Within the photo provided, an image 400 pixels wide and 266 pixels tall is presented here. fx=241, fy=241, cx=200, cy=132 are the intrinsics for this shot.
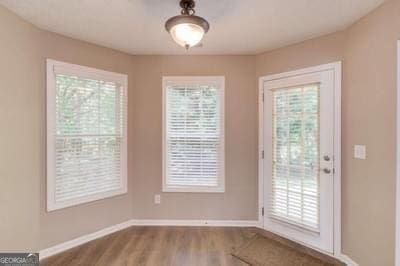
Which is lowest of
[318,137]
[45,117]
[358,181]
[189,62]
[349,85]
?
[358,181]

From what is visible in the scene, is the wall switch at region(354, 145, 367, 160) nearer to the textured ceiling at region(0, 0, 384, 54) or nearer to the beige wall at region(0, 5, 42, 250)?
the textured ceiling at region(0, 0, 384, 54)

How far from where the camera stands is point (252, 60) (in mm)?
3338

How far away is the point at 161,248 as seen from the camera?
2.77m

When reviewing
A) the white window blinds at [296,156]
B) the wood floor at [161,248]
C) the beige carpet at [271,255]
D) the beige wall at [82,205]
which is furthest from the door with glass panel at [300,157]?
the beige wall at [82,205]

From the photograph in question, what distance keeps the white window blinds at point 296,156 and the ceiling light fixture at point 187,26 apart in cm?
160

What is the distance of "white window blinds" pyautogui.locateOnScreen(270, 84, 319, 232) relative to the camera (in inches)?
107

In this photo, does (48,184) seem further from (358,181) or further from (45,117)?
(358,181)

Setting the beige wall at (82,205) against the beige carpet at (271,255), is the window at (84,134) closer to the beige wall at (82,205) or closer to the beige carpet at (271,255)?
the beige wall at (82,205)

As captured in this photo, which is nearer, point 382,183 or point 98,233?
point 382,183

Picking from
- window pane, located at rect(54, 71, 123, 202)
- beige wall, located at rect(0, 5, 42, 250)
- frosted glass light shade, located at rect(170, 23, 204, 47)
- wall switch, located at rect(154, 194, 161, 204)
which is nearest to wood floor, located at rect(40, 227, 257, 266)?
wall switch, located at rect(154, 194, 161, 204)

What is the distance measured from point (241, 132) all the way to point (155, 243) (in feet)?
5.86

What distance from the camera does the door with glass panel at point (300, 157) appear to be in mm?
2621

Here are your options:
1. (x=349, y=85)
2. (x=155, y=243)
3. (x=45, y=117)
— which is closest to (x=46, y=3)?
(x=45, y=117)

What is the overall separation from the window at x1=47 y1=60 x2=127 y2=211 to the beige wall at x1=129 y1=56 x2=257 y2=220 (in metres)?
0.24
